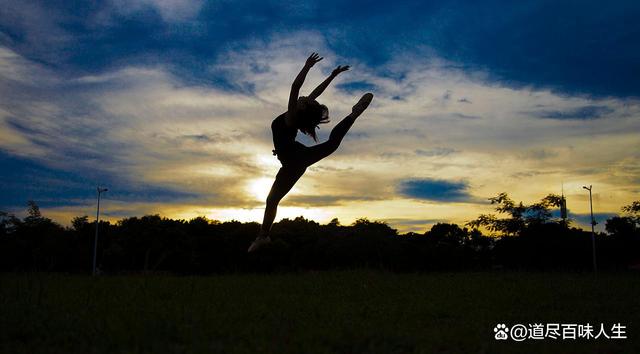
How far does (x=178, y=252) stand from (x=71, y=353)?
40999 mm

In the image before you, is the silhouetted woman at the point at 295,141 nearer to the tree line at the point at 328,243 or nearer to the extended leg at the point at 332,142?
the extended leg at the point at 332,142

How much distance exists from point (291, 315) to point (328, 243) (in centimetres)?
4511

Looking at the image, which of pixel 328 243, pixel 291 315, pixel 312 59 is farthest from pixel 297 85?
pixel 328 243

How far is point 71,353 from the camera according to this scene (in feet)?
15.6

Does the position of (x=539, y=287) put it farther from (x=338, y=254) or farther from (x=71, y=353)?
(x=338, y=254)

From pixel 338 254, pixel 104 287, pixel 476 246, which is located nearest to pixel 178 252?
pixel 338 254

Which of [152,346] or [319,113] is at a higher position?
[319,113]

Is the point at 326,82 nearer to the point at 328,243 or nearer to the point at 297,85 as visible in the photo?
→ the point at 297,85

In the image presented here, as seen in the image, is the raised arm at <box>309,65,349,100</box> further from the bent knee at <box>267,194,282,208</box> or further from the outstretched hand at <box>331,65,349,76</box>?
the bent knee at <box>267,194,282,208</box>

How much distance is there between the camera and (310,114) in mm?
7938

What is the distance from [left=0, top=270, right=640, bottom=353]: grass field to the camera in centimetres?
534

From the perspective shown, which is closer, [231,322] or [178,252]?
[231,322]

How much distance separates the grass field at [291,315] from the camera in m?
5.34

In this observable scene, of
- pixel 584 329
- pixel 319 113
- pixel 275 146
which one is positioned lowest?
pixel 584 329
